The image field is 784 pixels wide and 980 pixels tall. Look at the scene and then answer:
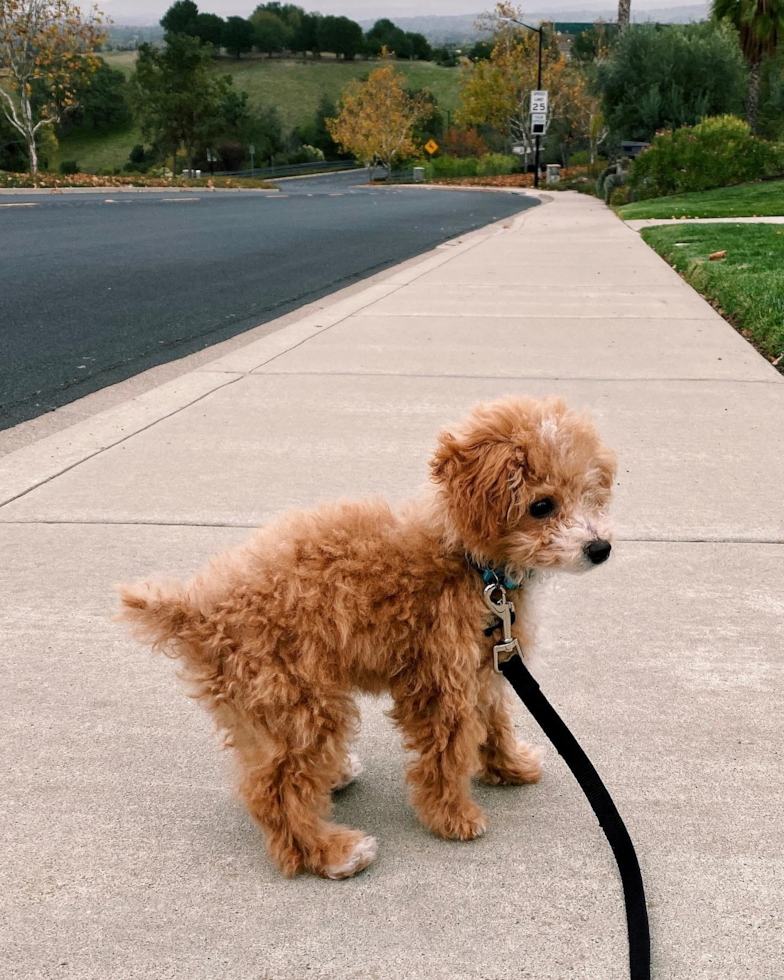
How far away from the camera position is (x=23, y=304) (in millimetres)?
10766

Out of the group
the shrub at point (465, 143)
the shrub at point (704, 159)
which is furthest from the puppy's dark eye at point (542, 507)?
the shrub at point (465, 143)

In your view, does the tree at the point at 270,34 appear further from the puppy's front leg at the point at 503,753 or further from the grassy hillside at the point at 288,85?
the puppy's front leg at the point at 503,753

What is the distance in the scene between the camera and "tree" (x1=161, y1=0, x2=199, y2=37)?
121875 millimetres

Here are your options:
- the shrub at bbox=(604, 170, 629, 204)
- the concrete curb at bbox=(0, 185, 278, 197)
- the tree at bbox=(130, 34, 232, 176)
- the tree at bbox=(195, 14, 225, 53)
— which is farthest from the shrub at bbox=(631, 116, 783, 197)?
the tree at bbox=(195, 14, 225, 53)

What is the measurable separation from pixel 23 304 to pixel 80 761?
8.98m

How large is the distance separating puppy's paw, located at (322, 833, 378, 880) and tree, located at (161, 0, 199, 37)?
13179 centimetres

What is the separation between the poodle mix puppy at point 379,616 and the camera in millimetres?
2299

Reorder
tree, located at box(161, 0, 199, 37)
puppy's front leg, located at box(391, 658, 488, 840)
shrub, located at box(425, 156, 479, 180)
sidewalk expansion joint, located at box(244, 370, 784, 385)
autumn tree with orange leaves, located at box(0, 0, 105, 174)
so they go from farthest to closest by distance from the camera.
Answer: tree, located at box(161, 0, 199, 37)
shrub, located at box(425, 156, 479, 180)
autumn tree with orange leaves, located at box(0, 0, 105, 174)
sidewalk expansion joint, located at box(244, 370, 784, 385)
puppy's front leg, located at box(391, 658, 488, 840)

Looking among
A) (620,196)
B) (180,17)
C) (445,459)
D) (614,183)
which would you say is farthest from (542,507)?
(180,17)

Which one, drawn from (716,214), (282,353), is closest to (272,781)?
(282,353)

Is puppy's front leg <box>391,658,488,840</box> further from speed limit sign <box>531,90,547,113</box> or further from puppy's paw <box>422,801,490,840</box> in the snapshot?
speed limit sign <box>531,90,547,113</box>

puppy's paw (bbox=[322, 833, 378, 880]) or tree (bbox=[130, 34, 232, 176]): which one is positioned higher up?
tree (bbox=[130, 34, 232, 176])

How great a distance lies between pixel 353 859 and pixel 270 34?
555ft

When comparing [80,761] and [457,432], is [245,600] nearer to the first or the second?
[457,432]
